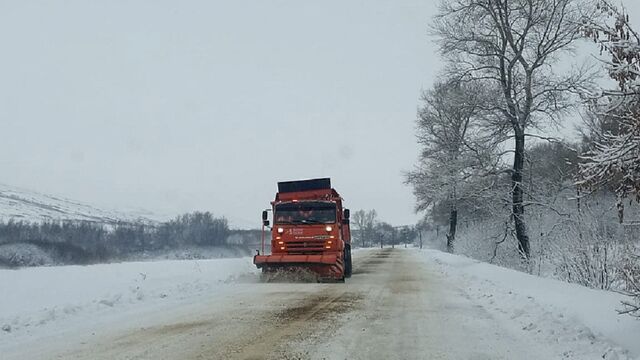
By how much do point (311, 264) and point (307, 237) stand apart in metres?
1.24

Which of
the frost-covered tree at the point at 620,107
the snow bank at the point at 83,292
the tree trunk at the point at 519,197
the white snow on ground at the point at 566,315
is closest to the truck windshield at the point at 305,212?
the snow bank at the point at 83,292

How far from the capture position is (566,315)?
8688 millimetres

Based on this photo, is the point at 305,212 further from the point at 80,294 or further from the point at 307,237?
the point at 80,294

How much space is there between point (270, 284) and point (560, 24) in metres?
14.4

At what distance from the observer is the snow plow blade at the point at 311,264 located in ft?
59.0

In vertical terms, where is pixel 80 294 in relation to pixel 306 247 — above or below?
below

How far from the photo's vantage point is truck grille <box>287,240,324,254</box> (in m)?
18.9

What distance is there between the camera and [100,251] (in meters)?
67.8

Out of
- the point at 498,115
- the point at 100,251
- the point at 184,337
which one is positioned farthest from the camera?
the point at 100,251

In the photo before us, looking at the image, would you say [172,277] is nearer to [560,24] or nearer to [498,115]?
[498,115]

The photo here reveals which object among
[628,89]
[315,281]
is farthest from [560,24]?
[628,89]

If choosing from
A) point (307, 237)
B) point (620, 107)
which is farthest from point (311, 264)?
point (620, 107)

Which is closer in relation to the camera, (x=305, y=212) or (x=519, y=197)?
(x=305, y=212)

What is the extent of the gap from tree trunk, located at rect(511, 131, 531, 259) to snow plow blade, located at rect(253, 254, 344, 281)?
27.3ft
